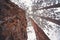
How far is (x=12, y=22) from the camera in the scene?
103 centimetres

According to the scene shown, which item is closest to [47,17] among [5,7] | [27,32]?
[27,32]

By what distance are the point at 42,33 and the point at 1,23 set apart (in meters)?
0.25

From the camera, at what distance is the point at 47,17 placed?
1.07m

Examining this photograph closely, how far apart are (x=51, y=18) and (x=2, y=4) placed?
12.4 inches

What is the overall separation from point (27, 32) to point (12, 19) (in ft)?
0.39

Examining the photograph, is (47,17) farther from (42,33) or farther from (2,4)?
(2,4)

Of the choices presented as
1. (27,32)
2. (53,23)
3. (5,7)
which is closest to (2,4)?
(5,7)

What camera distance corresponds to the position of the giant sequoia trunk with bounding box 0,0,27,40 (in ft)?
3.29

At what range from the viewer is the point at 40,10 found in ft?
3.55

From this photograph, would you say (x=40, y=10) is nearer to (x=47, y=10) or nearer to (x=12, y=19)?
(x=47, y=10)

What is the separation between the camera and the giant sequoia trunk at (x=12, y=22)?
100cm

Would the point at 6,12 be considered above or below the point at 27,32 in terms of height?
above

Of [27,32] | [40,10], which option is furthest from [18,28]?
[40,10]

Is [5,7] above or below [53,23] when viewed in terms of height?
above
